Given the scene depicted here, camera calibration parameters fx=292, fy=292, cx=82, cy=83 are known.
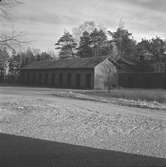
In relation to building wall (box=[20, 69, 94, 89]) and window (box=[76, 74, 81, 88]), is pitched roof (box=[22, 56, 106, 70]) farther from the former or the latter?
window (box=[76, 74, 81, 88])

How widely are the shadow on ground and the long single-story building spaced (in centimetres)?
3244

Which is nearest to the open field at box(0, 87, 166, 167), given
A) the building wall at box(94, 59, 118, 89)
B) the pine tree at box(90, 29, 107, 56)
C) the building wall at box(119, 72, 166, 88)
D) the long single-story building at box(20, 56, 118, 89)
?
the long single-story building at box(20, 56, 118, 89)

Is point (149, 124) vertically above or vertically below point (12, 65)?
below

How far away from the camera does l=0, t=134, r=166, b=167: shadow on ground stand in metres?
5.73

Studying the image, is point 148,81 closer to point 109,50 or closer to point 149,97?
point 149,97

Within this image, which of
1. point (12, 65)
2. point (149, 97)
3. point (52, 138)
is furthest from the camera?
point (12, 65)

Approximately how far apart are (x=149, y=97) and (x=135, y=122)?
567 inches

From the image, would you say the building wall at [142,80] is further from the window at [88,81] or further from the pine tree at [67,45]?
the pine tree at [67,45]

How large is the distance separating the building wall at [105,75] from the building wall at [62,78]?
0.84 m

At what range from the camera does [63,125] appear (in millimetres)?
10539

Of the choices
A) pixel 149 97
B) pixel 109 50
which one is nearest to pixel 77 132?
pixel 149 97

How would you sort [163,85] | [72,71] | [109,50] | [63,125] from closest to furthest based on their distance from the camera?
1. [63,125]
2. [163,85]
3. [72,71]
4. [109,50]

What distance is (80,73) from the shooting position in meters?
46.7

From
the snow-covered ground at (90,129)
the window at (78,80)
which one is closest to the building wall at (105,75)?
the window at (78,80)
